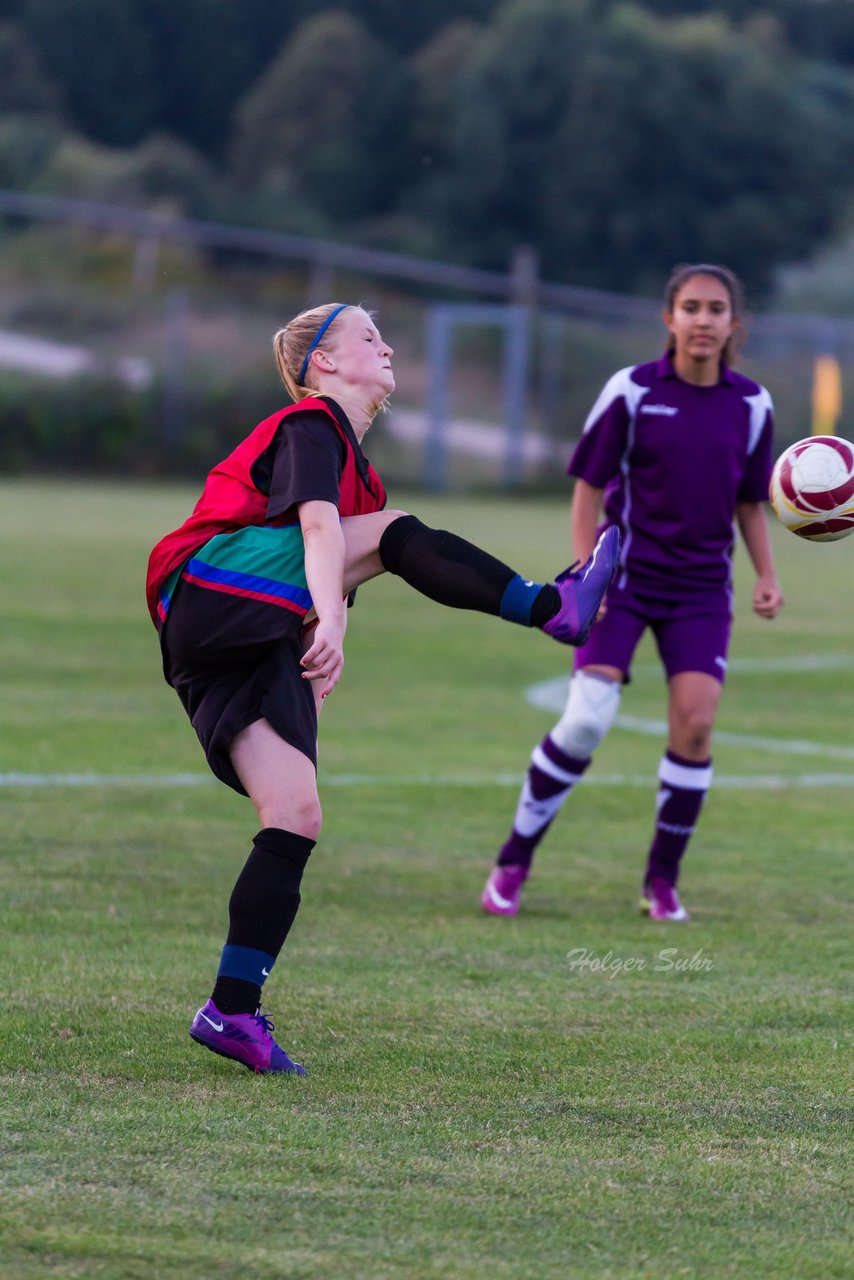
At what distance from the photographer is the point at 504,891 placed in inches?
225

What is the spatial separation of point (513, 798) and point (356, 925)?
2300 mm

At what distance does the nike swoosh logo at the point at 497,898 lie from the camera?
A: 5.67m

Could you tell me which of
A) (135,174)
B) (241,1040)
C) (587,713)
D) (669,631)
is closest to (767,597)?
(669,631)

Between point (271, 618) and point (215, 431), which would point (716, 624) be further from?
point (215, 431)

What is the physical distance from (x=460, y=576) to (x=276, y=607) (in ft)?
1.26

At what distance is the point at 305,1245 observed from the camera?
2838 mm

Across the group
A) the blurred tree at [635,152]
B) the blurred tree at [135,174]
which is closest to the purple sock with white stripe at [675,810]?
the blurred tree at [135,174]

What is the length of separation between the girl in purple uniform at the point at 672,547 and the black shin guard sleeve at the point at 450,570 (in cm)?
178

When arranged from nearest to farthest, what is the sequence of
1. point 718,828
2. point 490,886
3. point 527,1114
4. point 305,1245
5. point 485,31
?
point 305,1245
point 527,1114
point 490,886
point 718,828
point 485,31

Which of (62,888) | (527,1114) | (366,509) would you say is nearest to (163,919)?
(62,888)

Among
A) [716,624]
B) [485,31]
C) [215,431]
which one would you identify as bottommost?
[215,431]

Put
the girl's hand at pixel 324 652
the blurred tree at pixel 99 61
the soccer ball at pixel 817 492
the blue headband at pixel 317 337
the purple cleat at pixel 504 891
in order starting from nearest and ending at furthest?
1. the girl's hand at pixel 324 652
2. the blue headband at pixel 317 337
3. the soccer ball at pixel 817 492
4. the purple cleat at pixel 504 891
5. the blurred tree at pixel 99 61

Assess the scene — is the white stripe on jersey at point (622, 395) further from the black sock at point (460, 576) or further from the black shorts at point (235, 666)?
the black shorts at point (235, 666)

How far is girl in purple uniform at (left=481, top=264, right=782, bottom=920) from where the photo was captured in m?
5.75
